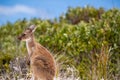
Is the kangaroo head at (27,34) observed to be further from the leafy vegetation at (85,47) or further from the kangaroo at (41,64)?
the leafy vegetation at (85,47)

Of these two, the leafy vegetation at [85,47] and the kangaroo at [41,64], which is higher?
the leafy vegetation at [85,47]

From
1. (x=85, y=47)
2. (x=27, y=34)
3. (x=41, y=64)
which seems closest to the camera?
(x=41, y=64)

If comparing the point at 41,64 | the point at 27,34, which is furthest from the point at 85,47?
the point at 41,64

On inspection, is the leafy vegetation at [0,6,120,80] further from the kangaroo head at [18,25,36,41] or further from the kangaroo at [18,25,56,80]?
the kangaroo head at [18,25,36,41]

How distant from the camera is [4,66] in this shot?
10945mm

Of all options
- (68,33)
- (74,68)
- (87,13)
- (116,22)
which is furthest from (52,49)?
(87,13)

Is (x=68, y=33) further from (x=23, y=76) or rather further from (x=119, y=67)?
(x=23, y=76)

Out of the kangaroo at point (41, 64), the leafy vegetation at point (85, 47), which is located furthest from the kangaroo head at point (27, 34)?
the leafy vegetation at point (85, 47)

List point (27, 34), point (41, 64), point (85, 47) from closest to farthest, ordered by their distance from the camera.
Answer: point (41, 64)
point (27, 34)
point (85, 47)

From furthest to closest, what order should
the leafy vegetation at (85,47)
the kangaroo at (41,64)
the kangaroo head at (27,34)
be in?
the leafy vegetation at (85,47) < the kangaroo head at (27,34) < the kangaroo at (41,64)

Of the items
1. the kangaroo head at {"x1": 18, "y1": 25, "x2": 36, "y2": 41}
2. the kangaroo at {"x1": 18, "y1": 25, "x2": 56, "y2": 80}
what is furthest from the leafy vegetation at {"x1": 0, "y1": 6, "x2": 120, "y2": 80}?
the kangaroo head at {"x1": 18, "y1": 25, "x2": 36, "y2": 41}

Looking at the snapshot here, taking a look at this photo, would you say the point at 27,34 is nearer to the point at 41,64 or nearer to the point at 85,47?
the point at 41,64

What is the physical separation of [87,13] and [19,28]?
2.74m

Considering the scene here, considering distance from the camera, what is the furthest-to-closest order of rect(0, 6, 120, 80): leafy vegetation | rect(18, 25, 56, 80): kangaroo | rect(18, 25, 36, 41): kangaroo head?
rect(0, 6, 120, 80): leafy vegetation → rect(18, 25, 36, 41): kangaroo head → rect(18, 25, 56, 80): kangaroo
